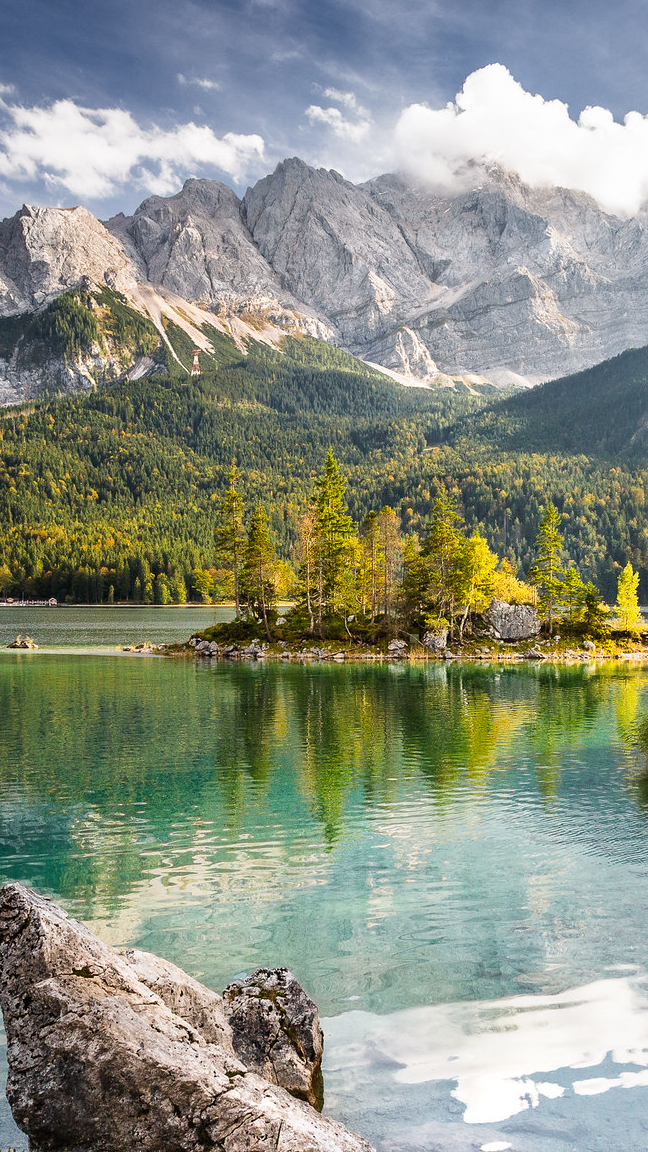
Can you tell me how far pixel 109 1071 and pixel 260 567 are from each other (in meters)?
77.4

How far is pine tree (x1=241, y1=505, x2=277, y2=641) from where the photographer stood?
8375 cm

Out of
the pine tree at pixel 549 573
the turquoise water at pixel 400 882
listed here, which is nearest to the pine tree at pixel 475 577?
the pine tree at pixel 549 573

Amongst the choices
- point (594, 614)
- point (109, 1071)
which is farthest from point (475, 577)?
point (109, 1071)

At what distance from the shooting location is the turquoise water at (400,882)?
970 centimetres

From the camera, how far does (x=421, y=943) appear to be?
13797 mm

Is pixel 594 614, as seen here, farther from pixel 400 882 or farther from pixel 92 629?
pixel 400 882

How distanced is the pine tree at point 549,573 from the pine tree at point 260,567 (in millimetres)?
29266

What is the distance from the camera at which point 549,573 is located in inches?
3506

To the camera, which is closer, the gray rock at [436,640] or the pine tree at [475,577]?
the gray rock at [436,640]

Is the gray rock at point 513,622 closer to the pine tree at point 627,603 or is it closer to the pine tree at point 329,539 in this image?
the pine tree at point 627,603

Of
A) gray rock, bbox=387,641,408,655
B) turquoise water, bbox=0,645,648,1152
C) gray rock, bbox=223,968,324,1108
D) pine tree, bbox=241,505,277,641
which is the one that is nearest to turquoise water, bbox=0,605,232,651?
pine tree, bbox=241,505,277,641

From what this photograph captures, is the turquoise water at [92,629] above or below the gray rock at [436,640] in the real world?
above

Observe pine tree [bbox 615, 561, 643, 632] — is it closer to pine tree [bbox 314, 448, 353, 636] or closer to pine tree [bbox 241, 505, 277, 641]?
pine tree [bbox 314, 448, 353, 636]

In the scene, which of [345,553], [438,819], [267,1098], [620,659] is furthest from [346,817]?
[620,659]
